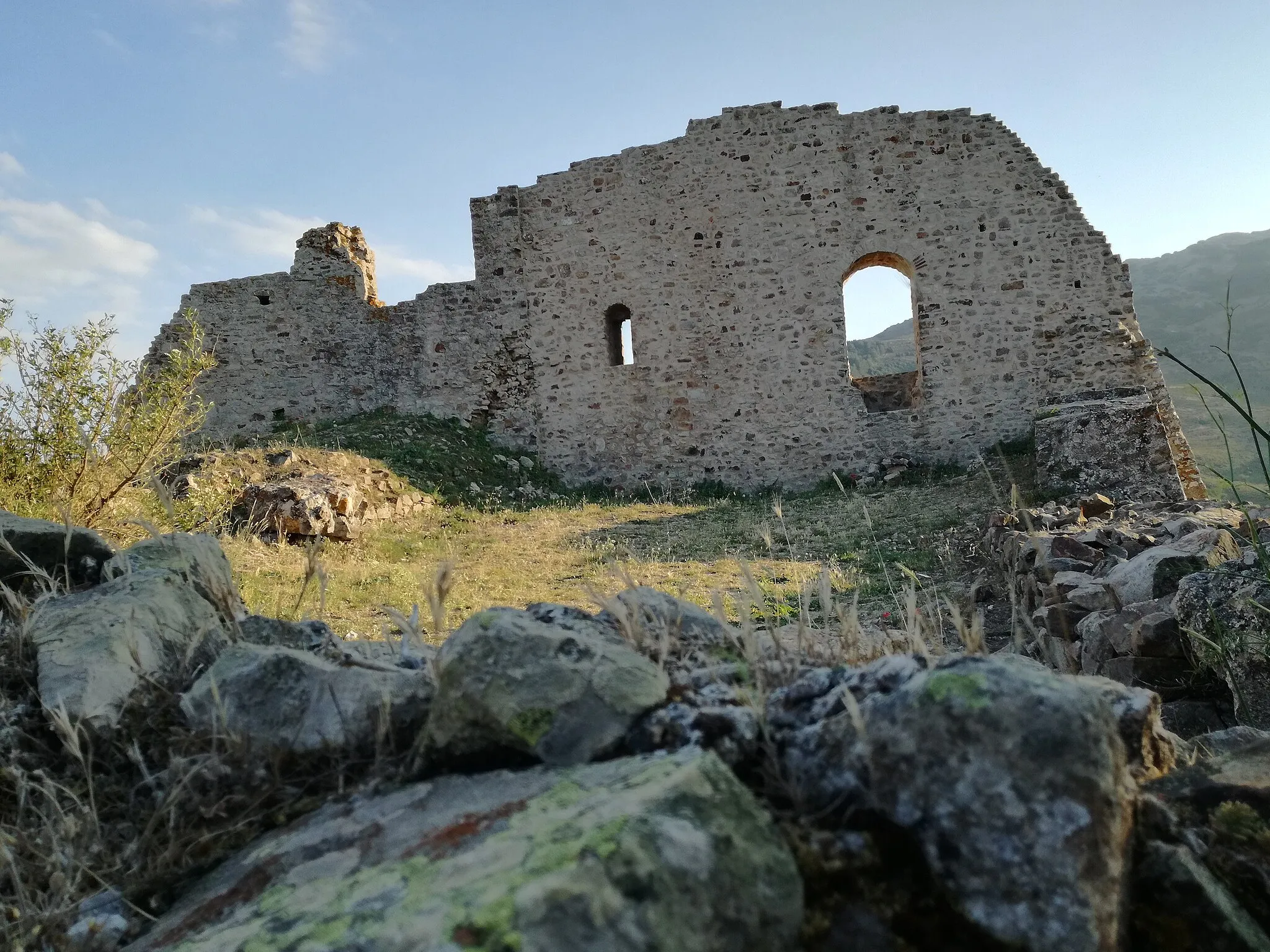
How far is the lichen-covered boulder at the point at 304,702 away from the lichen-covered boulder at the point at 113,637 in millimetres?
190

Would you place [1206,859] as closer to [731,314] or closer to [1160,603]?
[1160,603]

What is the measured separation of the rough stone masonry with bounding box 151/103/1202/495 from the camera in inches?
433

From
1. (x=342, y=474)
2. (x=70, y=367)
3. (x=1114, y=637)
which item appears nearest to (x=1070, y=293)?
(x=1114, y=637)

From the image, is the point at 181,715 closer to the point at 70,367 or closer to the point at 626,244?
the point at 70,367

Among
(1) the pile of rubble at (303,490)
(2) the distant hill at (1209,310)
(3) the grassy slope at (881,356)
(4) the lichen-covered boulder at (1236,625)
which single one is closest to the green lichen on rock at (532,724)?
(4) the lichen-covered boulder at (1236,625)

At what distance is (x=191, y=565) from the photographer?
91.9 inches

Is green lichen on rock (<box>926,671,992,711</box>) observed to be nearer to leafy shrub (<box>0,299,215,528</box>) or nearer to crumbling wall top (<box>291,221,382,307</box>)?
leafy shrub (<box>0,299,215,528</box>)

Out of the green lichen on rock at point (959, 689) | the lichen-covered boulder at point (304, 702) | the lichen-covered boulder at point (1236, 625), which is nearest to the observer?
the green lichen on rock at point (959, 689)

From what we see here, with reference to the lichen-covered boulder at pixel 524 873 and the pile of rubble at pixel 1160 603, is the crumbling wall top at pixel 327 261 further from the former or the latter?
the lichen-covered boulder at pixel 524 873

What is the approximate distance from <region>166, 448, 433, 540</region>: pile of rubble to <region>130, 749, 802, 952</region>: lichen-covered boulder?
22.8 ft

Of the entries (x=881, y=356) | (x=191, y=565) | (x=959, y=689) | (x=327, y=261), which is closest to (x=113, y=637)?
(x=191, y=565)

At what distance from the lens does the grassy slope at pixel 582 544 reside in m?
6.12

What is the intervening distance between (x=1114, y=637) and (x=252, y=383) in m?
13.0

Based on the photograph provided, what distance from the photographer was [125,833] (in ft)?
4.75
